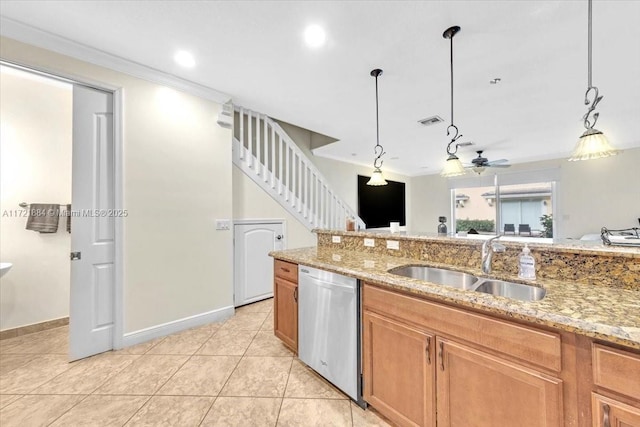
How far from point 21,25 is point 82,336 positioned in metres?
2.44

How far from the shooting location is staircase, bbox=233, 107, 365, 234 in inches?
135

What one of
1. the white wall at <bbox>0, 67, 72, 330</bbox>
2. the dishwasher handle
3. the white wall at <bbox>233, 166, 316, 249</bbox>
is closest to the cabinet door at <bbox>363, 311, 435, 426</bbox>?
the dishwasher handle

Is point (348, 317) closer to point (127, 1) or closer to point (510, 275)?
point (510, 275)

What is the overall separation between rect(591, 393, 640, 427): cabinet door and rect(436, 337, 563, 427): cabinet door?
0.28 feet

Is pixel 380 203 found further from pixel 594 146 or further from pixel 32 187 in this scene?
pixel 32 187

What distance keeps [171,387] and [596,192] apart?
783cm

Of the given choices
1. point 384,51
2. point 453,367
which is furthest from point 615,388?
point 384,51

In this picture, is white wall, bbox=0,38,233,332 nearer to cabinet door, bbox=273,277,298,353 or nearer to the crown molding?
the crown molding

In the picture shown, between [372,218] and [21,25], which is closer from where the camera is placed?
[21,25]

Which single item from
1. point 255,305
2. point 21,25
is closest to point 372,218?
point 255,305

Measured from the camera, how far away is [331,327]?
1.74m

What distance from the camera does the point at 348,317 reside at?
1627 millimetres

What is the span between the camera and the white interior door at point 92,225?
2123 millimetres

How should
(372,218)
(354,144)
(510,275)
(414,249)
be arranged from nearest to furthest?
(510,275), (414,249), (354,144), (372,218)
